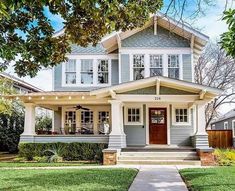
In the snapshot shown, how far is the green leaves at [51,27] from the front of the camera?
26.1ft

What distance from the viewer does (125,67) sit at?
20.3 m

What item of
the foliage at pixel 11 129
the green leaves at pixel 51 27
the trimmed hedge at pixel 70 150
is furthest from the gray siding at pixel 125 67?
the green leaves at pixel 51 27

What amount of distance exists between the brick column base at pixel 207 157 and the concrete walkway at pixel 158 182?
10.9 feet

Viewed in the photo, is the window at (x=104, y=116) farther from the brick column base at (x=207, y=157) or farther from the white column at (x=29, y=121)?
the brick column base at (x=207, y=157)

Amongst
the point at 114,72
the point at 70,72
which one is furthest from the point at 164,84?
the point at 70,72

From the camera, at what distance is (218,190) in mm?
8867

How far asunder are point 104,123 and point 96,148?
3.11 m

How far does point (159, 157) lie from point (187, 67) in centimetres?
615

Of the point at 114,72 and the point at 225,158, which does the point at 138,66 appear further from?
the point at 225,158

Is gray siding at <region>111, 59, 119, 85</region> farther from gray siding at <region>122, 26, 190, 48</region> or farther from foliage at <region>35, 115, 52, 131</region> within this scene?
foliage at <region>35, 115, 52, 131</region>

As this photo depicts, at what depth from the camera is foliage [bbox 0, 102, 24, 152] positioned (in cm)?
2494

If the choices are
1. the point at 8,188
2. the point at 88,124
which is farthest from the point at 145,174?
Answer: the point at 88,124

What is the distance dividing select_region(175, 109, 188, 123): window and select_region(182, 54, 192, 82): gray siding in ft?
6.09

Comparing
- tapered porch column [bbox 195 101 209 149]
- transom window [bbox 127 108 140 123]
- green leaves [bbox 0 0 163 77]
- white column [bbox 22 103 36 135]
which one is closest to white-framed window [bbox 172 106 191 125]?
transom window [bbox 127 108 140 123]
